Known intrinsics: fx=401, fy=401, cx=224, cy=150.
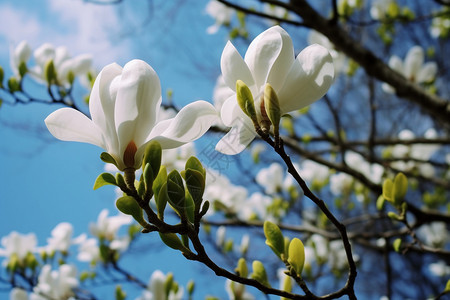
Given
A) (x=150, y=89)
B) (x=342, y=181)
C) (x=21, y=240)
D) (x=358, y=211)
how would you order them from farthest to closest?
1. (x=358, y=211)
2. (x=342, y=181)
3. (x=21, y=240)
4. (x=150, y=89)

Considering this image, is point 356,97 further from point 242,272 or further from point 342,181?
point 242,272

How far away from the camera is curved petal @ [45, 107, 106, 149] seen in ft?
1.54

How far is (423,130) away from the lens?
14.6 feet

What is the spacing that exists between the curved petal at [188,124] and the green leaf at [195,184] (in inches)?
1.5

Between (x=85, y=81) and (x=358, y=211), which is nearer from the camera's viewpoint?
(x=85, y=81)

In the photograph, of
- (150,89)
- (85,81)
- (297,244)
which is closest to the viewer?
(150,89)

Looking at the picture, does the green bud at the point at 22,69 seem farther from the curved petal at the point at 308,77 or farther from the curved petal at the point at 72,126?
the curved petal at the point at 308,77

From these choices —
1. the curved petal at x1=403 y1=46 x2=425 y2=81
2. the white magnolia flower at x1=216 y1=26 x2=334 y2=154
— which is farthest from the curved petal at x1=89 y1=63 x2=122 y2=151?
the curved petal at x1=403 y1=46 x2=425 y2=81

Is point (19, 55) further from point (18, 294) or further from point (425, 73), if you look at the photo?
point (425, 73)

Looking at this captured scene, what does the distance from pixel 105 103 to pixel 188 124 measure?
10 cm

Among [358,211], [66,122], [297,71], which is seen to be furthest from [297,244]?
[358,211]

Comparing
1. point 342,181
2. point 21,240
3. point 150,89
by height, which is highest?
point 342,181

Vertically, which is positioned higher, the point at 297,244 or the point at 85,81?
the point at 85,81

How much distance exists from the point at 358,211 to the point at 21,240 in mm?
3606
